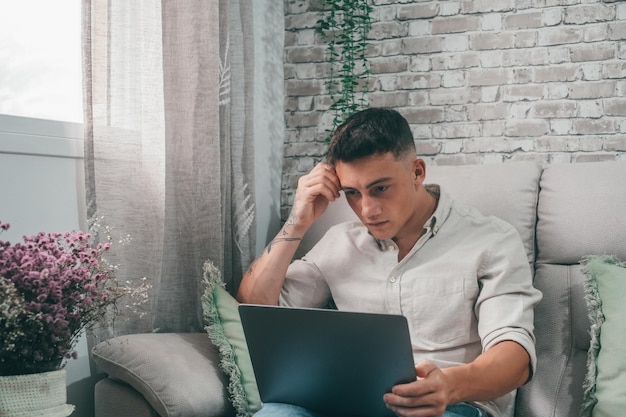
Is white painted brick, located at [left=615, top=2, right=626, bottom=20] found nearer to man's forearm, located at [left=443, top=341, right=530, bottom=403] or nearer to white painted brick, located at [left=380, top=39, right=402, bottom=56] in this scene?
white painted brick, located at [left=380, top=39, right=402, bottom=56]

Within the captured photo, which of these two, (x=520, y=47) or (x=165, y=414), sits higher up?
(x=520, y=47)

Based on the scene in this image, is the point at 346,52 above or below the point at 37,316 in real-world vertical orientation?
above

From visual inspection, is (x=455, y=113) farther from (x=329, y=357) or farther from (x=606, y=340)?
(x=329, y=357)

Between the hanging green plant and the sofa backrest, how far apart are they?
2.74 ft

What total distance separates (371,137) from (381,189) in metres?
0.13

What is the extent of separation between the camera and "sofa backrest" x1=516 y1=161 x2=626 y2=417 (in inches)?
73.7

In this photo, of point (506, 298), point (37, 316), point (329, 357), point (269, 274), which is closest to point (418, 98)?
point (269, 274)

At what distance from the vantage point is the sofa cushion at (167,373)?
156 cm

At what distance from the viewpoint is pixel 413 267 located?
184 cm

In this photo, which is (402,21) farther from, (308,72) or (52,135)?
(52,135)

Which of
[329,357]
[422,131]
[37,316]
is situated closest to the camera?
[37,316]

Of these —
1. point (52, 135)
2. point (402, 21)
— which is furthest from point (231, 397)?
point (402, 21)

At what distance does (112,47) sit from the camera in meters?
1.81

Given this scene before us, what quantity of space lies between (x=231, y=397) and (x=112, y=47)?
0.92 m
